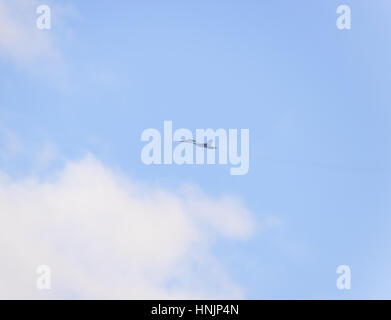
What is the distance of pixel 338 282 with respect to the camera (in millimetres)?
37531
